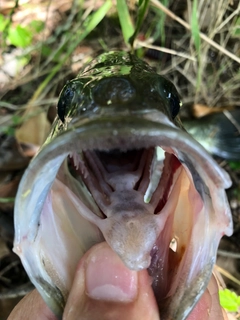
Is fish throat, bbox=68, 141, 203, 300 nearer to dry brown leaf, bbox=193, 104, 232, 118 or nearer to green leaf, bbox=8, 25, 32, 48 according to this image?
dry brown leaf, bbox=193, 104, 232, 118

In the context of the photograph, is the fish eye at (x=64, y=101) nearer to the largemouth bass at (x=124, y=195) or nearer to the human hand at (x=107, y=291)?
the largemouth bass at (x=124, y=195)

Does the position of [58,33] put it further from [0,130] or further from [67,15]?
[0,130]

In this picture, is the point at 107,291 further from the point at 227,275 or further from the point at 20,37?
the point at 20,37

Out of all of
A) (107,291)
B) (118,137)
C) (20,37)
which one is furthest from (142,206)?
(20,37)

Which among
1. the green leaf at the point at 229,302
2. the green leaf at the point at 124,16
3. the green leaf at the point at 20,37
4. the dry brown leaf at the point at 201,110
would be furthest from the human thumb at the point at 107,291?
the green leaf at the point at 20,37

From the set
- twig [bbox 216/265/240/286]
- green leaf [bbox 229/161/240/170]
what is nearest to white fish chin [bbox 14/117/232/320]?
twig [bbox 216/265/240/286]

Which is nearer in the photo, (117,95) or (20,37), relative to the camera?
(117,95)
